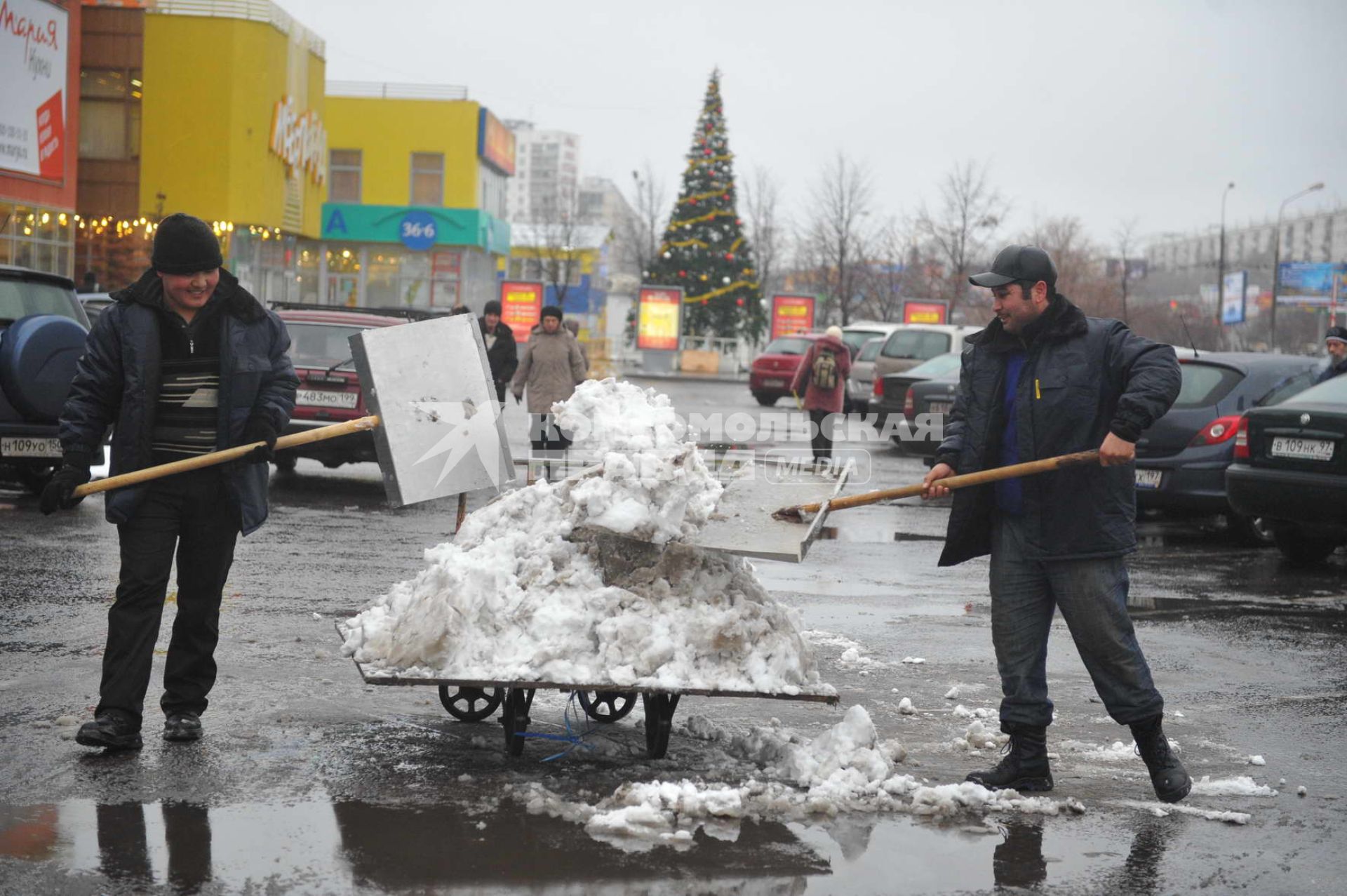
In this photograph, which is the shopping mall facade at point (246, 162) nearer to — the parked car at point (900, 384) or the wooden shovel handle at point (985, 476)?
the parked car at point (900, 384)

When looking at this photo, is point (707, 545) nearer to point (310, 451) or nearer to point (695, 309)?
point (310, 451)

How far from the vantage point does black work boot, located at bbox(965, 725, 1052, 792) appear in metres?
5.00

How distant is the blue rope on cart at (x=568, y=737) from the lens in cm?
521

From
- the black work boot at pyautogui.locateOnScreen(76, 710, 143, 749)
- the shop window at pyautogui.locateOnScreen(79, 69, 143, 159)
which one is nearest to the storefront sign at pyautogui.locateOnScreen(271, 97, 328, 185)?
the shop window at pyautogui.locateOnScreen(79, 69, 143, 159)

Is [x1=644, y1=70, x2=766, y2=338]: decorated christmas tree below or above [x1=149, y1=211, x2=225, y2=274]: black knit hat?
above

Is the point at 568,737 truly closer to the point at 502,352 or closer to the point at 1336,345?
the point at 1336,345

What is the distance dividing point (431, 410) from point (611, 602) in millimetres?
1319

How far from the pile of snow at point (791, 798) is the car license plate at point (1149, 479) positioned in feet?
25.7

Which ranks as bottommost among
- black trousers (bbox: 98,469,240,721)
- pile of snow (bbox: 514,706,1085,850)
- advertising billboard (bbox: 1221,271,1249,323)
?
pile of snow (bbox: 514,706,1085,850)

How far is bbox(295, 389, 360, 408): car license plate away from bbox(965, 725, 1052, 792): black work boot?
935 cm

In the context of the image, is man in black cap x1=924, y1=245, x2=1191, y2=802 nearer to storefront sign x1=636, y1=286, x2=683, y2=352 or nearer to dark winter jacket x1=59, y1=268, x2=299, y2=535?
dark winter jacket x1=59, y1=268, x2=299, y2=535

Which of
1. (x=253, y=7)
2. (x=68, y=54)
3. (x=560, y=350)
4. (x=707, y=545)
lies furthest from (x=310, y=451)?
(x=253, y=7)

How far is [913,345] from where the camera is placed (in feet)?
87.8

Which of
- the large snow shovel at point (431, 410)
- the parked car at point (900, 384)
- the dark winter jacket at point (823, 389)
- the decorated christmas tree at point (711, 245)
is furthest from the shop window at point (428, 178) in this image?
the large snow shovel at point (431, 410)
